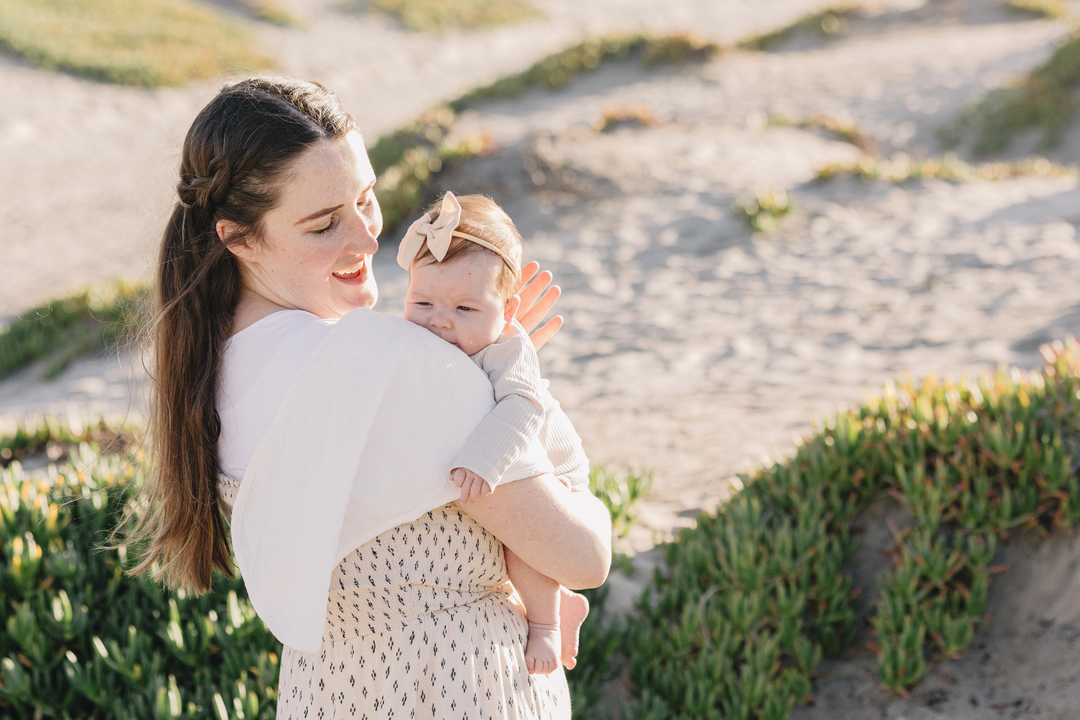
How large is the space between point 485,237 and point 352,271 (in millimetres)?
372

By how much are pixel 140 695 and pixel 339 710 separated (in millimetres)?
1826

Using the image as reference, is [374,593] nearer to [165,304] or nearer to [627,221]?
[165,304]

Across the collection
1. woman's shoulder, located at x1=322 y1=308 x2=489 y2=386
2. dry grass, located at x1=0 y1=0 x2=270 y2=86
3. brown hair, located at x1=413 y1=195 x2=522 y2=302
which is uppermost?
brown hair, located at x1=413 y1=195 x2=522 y2=302

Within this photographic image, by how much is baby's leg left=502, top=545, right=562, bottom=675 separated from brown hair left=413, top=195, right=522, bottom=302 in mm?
539

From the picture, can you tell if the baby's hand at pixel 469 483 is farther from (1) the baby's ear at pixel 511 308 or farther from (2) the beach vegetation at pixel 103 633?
(2) the beach vegetation at pixel 103 633

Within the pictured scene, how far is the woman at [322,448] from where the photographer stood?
1.46 meters

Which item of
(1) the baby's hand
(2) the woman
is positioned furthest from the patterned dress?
(1) the baby's hand

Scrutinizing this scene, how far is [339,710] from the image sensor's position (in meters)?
1.70

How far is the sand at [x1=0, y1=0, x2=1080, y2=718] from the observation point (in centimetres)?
348

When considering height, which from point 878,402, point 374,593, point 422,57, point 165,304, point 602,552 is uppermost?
point 165,304

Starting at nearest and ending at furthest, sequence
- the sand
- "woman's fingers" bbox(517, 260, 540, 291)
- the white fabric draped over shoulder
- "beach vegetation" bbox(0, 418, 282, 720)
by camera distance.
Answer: the white fabric draped over shoulder → "woman's fingers" bbox(517, 260, 540, 291) → "beach vegetation" bbox(0, 418, 282, 720) → the sand

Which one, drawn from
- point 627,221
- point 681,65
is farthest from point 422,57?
point 627,221

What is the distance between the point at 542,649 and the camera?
176 cm

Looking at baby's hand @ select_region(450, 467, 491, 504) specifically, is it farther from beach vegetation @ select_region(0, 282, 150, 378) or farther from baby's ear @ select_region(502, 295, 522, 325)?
beach vegetation @ select_region(0, 282, 150, 378)
